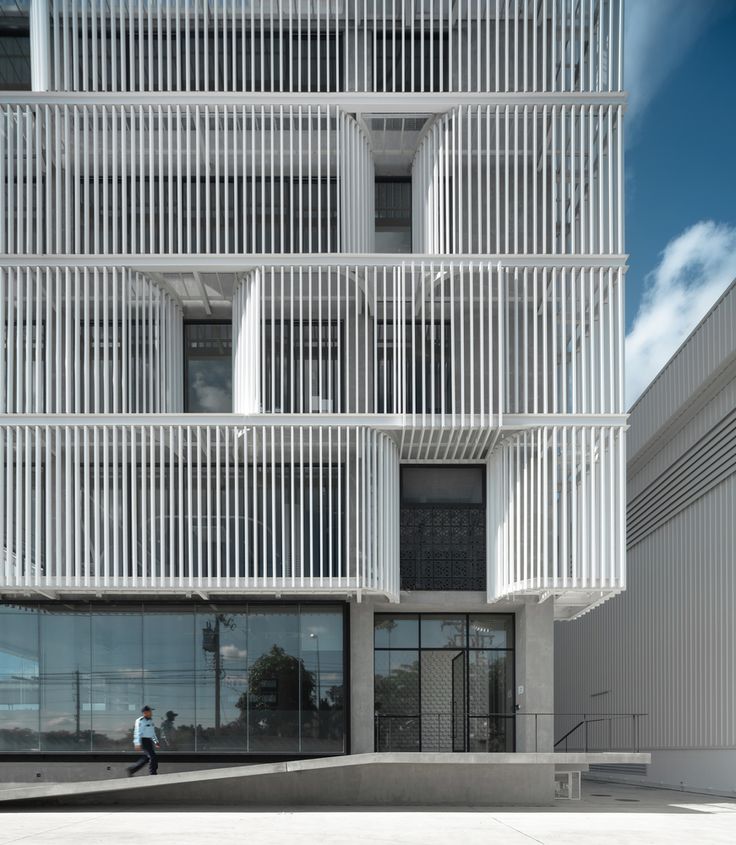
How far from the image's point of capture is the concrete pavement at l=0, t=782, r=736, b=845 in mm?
14250

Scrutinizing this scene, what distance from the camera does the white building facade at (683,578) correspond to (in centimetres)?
2489

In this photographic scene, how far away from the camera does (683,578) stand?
1117 inches

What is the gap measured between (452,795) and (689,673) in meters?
9.19

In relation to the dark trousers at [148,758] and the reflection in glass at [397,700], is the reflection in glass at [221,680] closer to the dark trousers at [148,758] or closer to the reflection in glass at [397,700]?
the dark trousers at [148,758]

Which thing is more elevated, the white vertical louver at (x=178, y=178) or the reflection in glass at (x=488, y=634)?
the white vertical louver at (x=178, y=178)

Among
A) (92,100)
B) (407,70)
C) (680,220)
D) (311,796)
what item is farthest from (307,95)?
(680,220)

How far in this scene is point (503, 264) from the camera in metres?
22.1

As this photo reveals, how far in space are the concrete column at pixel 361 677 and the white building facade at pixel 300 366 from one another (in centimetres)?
6

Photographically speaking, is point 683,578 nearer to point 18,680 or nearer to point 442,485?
point 442,485

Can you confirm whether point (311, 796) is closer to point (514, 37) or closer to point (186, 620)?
point (186, 620)

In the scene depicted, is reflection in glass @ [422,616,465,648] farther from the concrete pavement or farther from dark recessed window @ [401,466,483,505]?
the concrete pavement

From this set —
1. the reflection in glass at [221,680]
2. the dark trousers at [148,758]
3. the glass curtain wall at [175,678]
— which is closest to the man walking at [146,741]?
the dark trousers at [148,758]

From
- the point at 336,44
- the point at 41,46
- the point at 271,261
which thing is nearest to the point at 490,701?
the point at 271,261

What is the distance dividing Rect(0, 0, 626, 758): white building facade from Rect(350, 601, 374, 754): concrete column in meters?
0.06
